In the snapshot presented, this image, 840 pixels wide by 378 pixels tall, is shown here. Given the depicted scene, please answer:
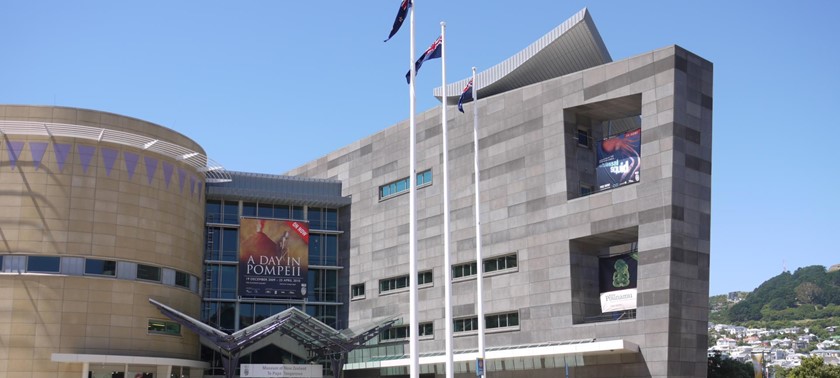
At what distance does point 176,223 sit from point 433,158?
19876 millimetres

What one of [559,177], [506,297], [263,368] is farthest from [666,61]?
[263,368]

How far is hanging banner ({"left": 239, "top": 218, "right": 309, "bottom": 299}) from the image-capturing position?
70938mm

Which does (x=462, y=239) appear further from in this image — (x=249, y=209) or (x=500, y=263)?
(x=249, y=209)

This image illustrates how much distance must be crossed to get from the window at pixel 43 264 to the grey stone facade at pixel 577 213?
25078 mm

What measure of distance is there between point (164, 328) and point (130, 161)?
39.6ft

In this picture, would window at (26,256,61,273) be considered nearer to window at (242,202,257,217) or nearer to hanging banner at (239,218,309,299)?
hanging banner at (239,218,309,299)

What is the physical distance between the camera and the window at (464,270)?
203ft

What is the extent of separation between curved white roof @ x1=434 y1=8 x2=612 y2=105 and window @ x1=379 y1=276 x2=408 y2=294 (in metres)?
16.2

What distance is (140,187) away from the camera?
199 feet

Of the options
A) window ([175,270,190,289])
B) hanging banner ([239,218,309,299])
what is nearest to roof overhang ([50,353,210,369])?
window ([175,270,190,289])

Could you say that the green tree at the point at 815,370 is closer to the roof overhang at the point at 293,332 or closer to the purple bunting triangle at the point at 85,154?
the roof overhang at the point at 293,332

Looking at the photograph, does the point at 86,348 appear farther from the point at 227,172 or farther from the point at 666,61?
the point at 666,61

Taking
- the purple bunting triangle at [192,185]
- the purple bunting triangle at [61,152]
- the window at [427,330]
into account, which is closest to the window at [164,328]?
the purple bunting triangle at [192,185]

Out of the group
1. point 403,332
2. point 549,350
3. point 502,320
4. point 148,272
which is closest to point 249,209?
point 148,272
